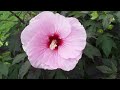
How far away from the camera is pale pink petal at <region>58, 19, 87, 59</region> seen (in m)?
0.91

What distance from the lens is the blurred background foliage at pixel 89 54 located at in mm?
1012

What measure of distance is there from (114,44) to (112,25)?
2.7 inches

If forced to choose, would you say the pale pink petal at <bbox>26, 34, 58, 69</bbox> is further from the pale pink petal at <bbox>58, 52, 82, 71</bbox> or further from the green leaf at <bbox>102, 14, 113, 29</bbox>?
the green leaf at <bbox>102, 14, 113, 29</bbox>

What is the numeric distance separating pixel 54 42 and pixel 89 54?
0.40 ft

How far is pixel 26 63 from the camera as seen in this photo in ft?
3.25

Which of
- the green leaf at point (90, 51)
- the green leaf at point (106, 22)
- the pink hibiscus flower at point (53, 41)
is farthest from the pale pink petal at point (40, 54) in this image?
the green leaf at point (106, 22)

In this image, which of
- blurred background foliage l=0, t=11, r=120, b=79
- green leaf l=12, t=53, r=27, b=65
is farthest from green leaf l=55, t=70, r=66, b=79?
green leaf l=12, t=53, r=27, b=65

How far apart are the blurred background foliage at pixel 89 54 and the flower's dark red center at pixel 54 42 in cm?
9

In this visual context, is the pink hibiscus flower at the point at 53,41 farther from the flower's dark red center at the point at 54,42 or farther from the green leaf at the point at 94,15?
the green leaf at the point at 94,15

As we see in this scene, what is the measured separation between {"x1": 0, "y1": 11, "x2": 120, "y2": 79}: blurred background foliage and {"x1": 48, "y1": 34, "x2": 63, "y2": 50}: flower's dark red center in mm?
88

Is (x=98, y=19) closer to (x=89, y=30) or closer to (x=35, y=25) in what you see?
(x=89, y=30)

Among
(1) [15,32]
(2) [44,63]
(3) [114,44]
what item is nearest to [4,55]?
(1) [15,32]

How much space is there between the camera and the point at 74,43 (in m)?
0.93

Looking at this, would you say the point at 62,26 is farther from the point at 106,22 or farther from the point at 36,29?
the point at 106,22
